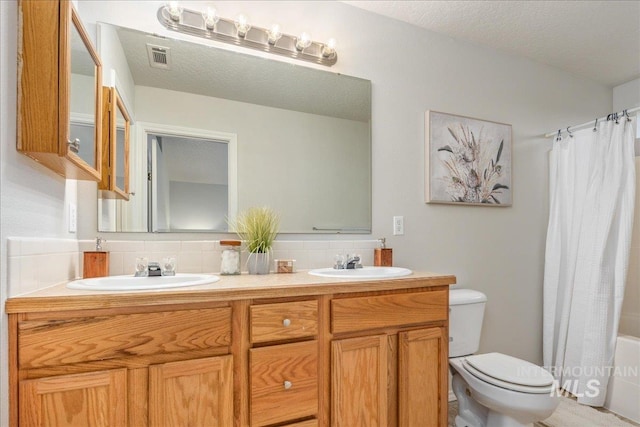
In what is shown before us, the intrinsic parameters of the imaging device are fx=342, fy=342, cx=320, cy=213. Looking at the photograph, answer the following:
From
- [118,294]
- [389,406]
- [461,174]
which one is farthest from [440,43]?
[118,294]

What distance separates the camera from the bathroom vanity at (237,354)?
0.97m

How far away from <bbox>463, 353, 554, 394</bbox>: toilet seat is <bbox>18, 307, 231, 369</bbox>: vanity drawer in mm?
1261

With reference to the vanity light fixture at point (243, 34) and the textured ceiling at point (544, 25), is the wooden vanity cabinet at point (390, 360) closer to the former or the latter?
the vanity light fixture at point (243, 34)

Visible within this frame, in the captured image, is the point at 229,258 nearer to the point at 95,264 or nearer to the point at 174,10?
the point at 95,264

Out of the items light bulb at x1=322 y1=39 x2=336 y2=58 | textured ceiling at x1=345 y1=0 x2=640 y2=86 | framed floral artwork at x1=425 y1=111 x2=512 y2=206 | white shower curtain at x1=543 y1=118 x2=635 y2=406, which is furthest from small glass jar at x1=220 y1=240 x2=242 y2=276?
white shower curtain at x1=543 y1=118 x2=635 y2=406

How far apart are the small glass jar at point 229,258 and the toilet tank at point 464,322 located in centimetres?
123

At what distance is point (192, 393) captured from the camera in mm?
1104

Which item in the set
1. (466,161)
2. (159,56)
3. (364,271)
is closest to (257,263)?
(364,271)

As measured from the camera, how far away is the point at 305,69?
6.25 feet

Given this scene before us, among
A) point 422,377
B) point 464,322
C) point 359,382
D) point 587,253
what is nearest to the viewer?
point 359,382

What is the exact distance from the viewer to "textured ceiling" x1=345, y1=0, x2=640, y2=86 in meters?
2.00

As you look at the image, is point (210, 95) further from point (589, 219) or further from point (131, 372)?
point (589, 219)

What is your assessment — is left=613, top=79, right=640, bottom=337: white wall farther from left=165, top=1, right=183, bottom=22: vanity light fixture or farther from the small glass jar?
left=165, top=1, right=183, bottom=22: vanity light fixture

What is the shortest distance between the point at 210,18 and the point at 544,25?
2041mm
